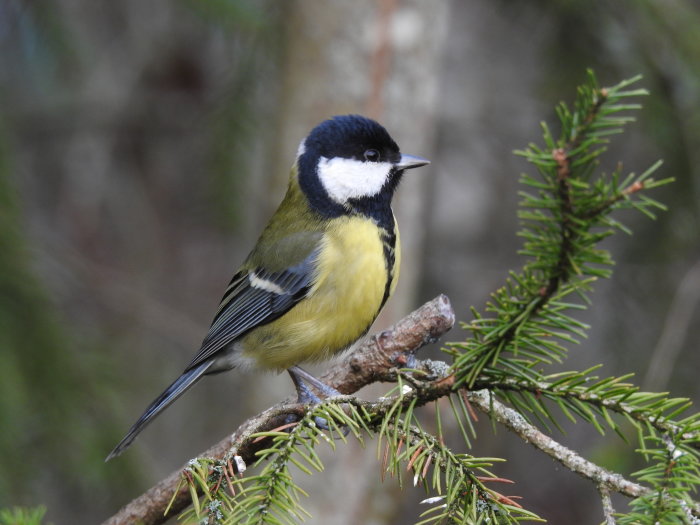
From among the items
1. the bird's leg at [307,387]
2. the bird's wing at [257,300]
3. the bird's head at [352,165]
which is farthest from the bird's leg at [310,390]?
the bird's head at [352,165]

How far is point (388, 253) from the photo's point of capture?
2137mm

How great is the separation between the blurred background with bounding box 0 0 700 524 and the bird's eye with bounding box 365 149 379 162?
0.50 metres

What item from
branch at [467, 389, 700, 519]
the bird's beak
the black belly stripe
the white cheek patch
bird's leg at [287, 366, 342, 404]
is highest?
the bird's beak

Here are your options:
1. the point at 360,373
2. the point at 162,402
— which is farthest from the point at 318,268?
the point at 360,373

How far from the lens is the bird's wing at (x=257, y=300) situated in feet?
7.20

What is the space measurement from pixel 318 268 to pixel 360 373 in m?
0.79

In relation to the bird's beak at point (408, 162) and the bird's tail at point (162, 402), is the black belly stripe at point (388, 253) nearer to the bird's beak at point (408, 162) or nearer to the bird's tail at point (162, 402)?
the bird's beak at point (408, 162)

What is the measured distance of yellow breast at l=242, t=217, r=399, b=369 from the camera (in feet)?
6.74

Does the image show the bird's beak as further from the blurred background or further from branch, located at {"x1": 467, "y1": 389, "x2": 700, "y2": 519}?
branch, located at {"x1": 467, "y1": 389, "x2": 700, "y2": 519}

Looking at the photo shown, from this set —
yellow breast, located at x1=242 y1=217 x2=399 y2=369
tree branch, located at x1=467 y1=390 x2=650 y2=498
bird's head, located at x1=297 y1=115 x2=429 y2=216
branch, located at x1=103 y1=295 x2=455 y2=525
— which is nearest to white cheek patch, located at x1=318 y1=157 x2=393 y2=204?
bird's head, located at x1=297 y1=115 x2=429 y2=216

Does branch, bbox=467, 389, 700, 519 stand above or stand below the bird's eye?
below

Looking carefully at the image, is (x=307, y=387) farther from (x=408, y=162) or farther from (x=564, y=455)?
(x=564, y=455)

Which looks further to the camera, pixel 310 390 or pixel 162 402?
pixel 162 402

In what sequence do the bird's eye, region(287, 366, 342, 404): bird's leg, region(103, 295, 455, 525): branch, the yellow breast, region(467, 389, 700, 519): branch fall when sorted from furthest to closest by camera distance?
the bird's eye
the yellow breast
region(287, 366, 342, 404): bird's leg
region(103, 295, 455, 525): branch
region(467, 389, 700, 519): branch
